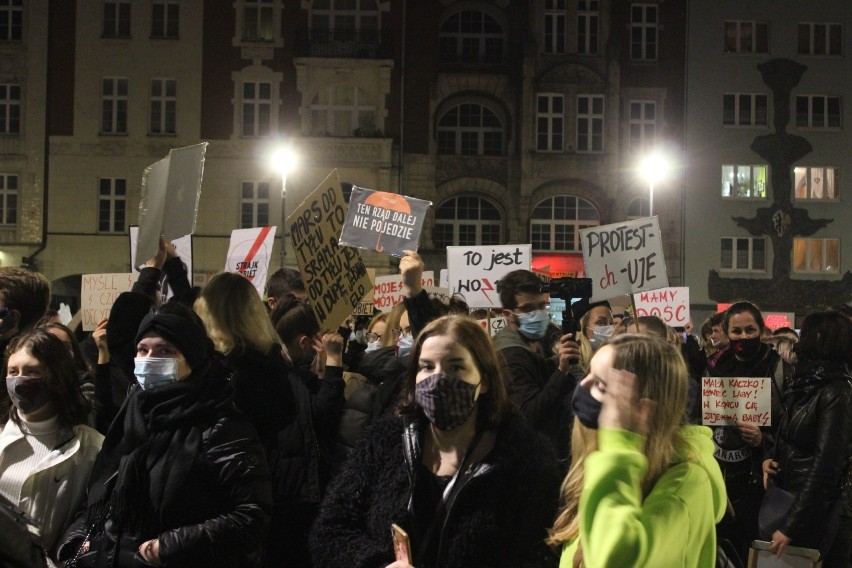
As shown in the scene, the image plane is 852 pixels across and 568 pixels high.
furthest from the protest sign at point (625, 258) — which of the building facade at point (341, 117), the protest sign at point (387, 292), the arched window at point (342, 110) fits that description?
the arched window at point (342, 110)

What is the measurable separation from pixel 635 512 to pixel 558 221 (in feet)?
115

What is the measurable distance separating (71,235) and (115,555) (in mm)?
34758

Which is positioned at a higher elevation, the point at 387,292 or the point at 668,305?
the point at 387,292

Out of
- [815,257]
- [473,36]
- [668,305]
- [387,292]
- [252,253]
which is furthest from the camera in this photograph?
[815,257]

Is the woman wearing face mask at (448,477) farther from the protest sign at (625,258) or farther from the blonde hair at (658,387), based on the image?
the protest sign at (625,258)

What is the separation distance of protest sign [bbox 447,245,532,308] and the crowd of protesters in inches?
207

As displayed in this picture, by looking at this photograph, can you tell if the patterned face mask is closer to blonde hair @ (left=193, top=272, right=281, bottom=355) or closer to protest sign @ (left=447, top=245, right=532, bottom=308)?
blonde hair @ (left=193, top=272, right=281, bottom=355)

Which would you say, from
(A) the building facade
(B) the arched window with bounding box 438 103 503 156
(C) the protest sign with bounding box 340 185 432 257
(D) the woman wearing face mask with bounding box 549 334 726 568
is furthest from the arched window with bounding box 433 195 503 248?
(D) the woman wearing face mask with bounding box 549 334 726 568

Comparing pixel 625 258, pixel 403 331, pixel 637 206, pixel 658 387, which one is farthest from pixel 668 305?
pixel 637 206

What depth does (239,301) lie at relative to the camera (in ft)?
15.8

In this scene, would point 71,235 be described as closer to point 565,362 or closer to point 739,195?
point 739,195

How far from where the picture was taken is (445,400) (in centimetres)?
354

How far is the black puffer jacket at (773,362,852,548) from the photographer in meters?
5.79

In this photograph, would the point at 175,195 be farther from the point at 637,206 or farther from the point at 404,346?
the point at 637,206
